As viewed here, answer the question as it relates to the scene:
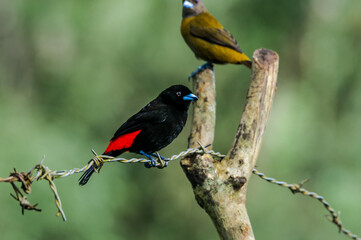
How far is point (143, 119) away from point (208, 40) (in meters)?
2.45

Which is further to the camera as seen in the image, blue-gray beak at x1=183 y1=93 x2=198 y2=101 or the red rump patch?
blue-gray beak at x1=183 y1=93 x2=198 y2=101

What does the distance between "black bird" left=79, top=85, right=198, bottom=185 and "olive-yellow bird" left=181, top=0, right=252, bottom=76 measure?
1525mm

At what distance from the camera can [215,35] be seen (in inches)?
219

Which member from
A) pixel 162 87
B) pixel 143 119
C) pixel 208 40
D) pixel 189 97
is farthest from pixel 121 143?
pixel 162 87

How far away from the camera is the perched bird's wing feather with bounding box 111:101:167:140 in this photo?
3180mm

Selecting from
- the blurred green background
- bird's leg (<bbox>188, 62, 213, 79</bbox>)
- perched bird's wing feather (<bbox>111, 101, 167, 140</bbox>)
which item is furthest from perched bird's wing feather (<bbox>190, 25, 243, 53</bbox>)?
the blurred green background

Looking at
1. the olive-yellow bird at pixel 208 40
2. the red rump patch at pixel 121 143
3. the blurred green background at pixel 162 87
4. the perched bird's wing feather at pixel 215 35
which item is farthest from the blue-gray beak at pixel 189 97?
the blurred green background at pixel 162 87

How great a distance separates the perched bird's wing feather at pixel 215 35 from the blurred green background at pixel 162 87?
10.7 feet

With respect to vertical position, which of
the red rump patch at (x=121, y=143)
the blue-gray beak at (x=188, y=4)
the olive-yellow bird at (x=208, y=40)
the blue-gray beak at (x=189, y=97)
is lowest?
the red rump patch at (x=121, y=143)

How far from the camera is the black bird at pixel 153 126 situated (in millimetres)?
3207

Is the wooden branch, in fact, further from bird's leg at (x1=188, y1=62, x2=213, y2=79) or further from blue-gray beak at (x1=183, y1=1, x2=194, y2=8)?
blue-gray beak at (x1=183, y1=1, x2=194, y2=8)

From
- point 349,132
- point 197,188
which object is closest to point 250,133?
point 197,188

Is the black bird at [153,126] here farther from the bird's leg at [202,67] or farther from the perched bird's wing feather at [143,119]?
the bird's leg at [202,67]

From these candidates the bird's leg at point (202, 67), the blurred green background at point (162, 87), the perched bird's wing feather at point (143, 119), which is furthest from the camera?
the blurred green background at point (162, 87)
